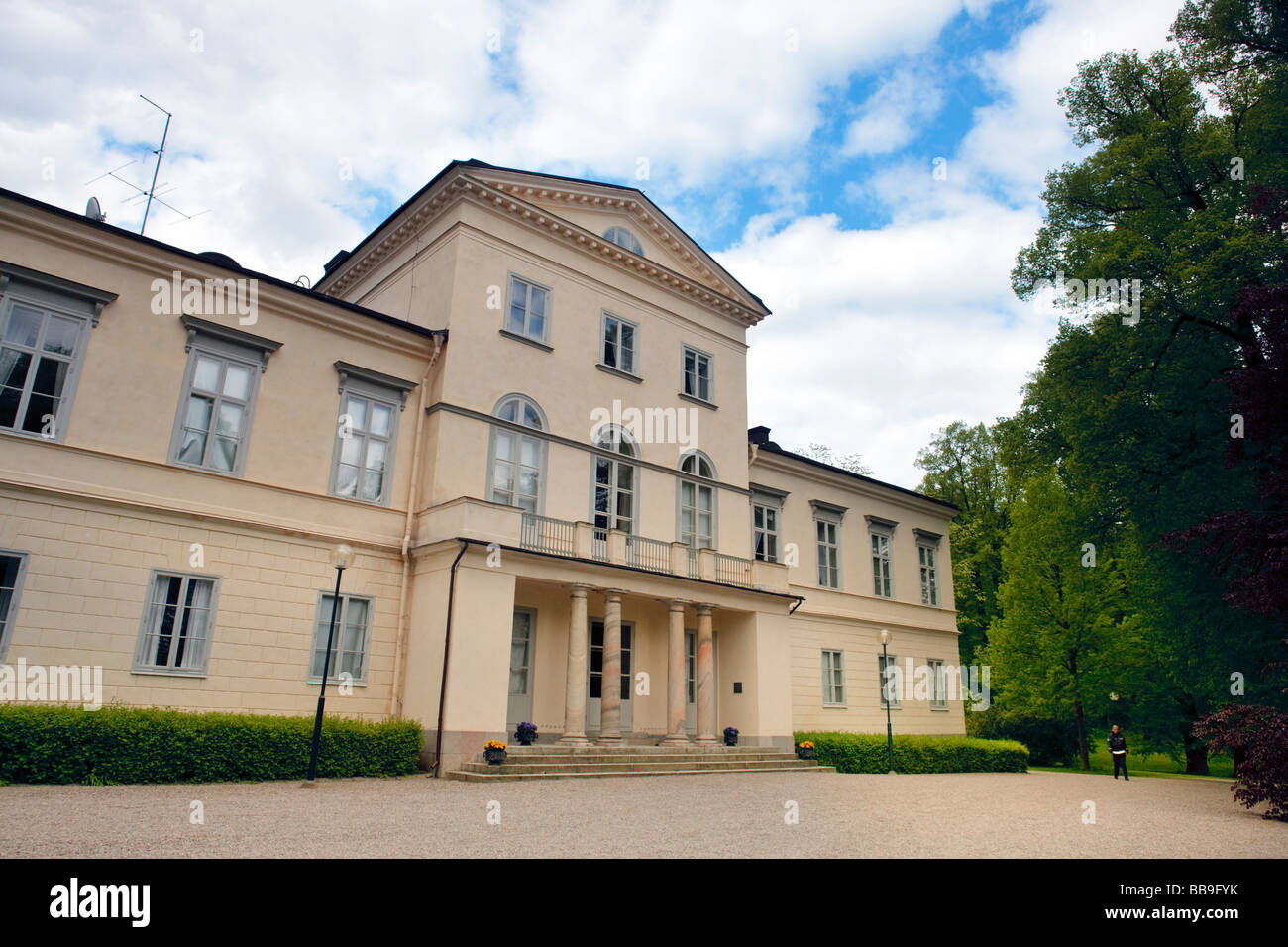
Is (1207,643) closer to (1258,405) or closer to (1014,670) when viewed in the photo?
(1258,405)

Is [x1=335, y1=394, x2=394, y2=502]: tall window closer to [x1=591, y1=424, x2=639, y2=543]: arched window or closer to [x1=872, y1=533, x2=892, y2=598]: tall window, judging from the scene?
[x1=591, y1=424, x2=639, y2=543]: arched window

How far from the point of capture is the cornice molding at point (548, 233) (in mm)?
20266

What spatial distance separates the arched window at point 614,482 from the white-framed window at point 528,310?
10.1 feet

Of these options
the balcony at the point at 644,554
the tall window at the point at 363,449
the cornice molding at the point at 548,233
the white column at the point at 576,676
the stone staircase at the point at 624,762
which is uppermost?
the cornice molding at the point at 548,233

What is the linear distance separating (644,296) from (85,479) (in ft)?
48.7

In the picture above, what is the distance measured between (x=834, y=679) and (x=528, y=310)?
15.6 meters

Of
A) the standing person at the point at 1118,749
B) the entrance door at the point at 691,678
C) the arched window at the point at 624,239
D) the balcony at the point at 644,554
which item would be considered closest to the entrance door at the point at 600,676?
the entrance door at the point at 691,678

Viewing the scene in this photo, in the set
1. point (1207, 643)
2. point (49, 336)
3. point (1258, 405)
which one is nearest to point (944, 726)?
point (1207, 643)

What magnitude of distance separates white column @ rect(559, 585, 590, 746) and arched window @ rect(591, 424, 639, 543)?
255 centimetres

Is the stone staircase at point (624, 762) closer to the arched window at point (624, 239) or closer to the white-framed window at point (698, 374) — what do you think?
the white-framed window at point (698, 374)

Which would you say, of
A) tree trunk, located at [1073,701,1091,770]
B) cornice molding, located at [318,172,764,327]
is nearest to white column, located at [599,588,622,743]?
cornice molding, located at [318,172,764,327]
